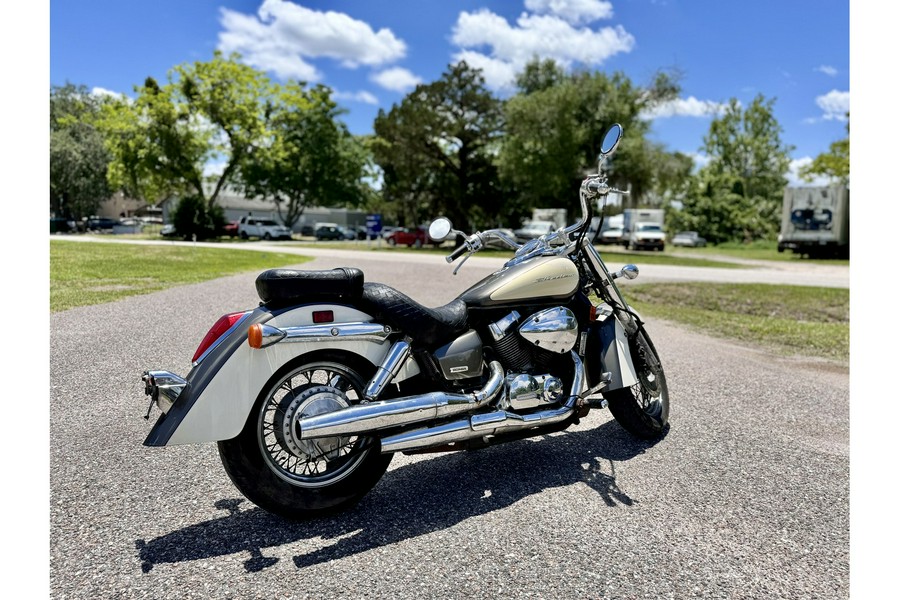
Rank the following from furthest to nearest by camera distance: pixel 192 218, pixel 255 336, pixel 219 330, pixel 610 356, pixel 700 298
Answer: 1. pixel 192 218
2. pixel 700 298
3. pixel 610 356
4. pixel 219 330
5. pixel 255 336

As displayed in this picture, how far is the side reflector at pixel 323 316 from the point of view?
284 cm

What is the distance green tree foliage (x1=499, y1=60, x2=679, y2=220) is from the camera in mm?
34612

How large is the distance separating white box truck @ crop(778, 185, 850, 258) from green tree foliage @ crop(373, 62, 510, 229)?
57.1 feet

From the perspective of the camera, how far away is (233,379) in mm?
2645

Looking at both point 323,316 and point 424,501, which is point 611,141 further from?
point 424,501

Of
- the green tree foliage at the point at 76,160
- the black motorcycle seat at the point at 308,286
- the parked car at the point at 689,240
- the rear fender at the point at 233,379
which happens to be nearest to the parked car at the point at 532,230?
the parked car at the point at 689,240

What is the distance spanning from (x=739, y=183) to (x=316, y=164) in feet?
Result: 122

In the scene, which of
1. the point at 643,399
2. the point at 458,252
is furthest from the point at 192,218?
the point at 643,399

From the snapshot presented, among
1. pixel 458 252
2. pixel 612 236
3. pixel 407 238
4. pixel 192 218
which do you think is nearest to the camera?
pixel 458 252

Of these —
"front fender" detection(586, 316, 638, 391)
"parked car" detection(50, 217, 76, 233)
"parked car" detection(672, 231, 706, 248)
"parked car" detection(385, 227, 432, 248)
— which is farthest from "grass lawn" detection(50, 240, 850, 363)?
"parked car" detection(672, 231, 706, 248)

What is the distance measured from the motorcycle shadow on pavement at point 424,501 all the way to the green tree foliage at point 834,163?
46.3m

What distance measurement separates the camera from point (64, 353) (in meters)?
6.00

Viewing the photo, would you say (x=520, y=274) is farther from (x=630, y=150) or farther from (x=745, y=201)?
(x=745, y=201)

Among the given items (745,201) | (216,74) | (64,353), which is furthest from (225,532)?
(745,201)
